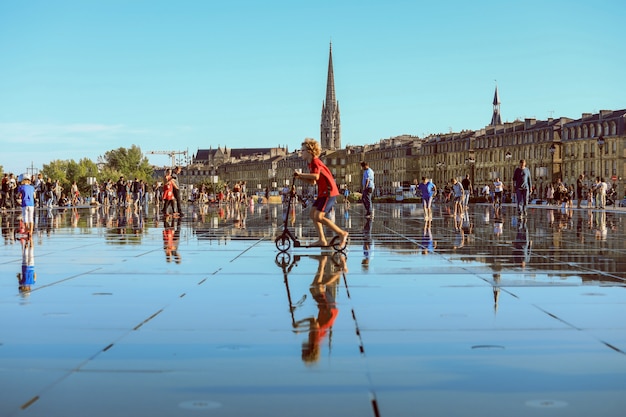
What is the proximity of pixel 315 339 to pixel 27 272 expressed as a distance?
547cm

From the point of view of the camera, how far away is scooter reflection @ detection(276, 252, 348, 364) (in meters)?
5.09

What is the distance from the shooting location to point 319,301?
6992 millimetres

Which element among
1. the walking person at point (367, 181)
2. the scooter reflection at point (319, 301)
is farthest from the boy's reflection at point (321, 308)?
the walking person at point (367, 181)

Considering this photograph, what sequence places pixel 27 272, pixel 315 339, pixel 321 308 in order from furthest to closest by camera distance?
pixel 27 272
pixel 321 308
pixel 315 339

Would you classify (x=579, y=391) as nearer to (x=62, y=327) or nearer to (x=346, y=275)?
(x=62, y=327)

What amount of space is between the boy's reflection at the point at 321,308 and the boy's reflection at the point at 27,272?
2.77 metres

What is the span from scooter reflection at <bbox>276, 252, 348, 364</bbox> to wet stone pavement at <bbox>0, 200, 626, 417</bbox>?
2 cm

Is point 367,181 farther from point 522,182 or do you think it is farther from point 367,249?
point 367,249

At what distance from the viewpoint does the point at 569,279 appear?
8703 millimetres

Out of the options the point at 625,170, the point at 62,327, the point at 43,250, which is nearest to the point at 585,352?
the point at 62,327

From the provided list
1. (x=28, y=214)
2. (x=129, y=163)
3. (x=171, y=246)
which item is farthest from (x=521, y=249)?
(x=129, y=163)

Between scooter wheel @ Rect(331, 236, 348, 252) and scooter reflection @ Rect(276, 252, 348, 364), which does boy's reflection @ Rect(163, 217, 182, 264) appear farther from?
scooter wheel @ Rect(331, 236, 348, 252)

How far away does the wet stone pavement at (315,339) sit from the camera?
3.83m

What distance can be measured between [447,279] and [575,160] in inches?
4577
